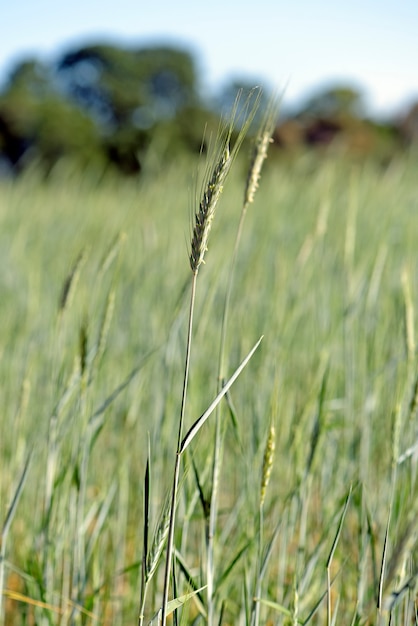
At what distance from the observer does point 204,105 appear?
1691 cm

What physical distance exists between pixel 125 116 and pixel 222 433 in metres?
22.3

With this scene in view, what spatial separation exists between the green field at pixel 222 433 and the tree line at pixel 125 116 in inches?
146

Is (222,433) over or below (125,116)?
over

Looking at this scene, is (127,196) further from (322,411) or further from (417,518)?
(417,518)

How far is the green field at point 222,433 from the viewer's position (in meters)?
0.94

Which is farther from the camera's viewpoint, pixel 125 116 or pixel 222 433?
pixel 125 116

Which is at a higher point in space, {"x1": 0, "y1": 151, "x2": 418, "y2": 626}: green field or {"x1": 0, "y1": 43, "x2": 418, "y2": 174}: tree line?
{"x1": 0, "y1": 151, "x2": 418, "y2": 626}: green field

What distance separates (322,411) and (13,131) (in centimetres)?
1713

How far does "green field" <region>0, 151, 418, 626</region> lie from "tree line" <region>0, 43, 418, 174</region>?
12.1 feet

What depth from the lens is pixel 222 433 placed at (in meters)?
0.87

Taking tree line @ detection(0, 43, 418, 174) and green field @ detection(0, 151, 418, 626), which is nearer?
green field @ detection(0, 151, 418, 626)

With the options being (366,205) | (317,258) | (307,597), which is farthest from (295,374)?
(366,205)

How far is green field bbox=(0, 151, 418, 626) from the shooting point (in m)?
0.94

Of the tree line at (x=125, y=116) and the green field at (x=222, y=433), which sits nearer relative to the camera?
the green field at (x=222, y=433)
